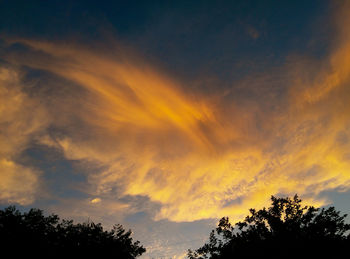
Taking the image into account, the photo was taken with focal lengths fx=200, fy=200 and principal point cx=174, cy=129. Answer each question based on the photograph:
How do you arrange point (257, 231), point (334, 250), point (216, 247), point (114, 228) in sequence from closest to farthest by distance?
point (334, 250) < point (257, 231) < point (216, 247) < point (114, 228)

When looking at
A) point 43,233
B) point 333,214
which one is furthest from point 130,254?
point 333,214

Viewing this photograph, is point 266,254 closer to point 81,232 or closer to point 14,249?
point 81,232

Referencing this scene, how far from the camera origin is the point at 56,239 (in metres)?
30.7

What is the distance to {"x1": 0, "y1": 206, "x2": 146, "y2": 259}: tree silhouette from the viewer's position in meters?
25.8

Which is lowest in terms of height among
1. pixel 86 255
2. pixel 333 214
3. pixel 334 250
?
pixel 334 250

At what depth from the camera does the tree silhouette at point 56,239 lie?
2575 cm

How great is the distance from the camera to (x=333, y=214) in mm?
28562

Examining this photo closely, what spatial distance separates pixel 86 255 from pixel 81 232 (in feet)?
17.8

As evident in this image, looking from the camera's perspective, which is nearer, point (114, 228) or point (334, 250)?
point (334, 250)

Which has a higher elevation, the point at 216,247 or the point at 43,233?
the point at 43,233

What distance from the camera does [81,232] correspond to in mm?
32312

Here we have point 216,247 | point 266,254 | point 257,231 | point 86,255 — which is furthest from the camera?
point 216,247

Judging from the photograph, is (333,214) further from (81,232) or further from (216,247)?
(81,232)

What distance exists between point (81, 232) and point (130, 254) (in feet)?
29.5
